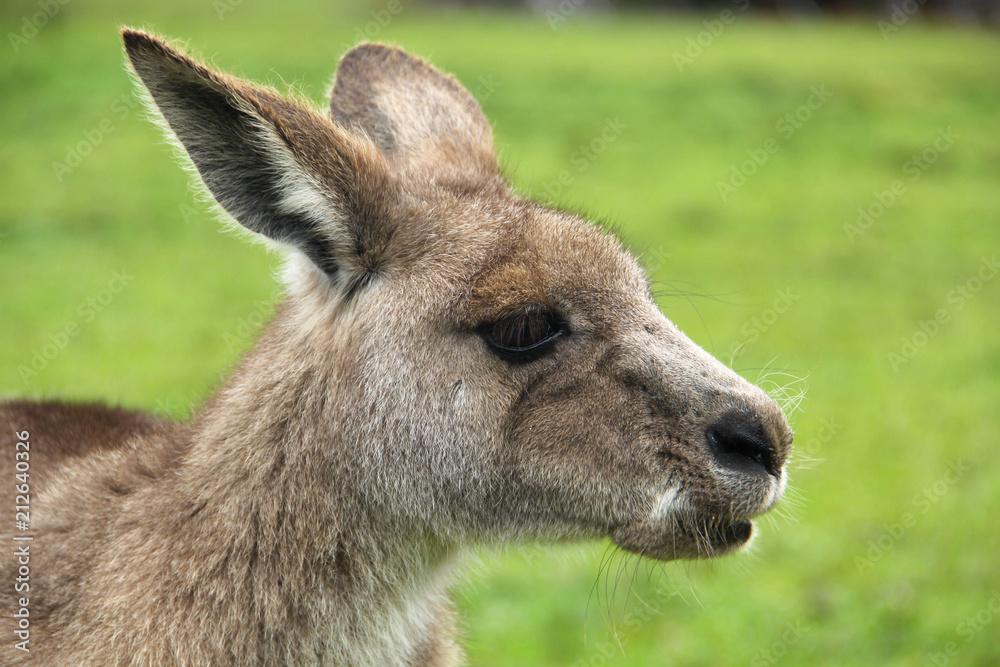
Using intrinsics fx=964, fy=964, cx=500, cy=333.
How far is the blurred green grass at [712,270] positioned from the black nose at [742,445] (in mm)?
618

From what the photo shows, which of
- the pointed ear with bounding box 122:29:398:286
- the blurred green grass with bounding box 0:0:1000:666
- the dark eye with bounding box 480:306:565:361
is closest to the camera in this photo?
the pointed ear with bounding box 122:29:398:286

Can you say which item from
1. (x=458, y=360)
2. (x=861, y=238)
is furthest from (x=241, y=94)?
(x=861, y=238)

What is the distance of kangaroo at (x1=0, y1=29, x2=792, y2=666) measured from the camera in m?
2.90

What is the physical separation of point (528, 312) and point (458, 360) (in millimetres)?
263

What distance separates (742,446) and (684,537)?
13.5 inches

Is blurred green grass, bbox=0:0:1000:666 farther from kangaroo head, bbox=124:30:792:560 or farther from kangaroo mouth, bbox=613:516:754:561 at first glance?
kangaroo head, bbox=124:30:792:560

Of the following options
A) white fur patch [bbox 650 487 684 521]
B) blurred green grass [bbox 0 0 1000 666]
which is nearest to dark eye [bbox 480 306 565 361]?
white fur patch [bbox 650 487 684 521]

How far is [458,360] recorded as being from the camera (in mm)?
2986

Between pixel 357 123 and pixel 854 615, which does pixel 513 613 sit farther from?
pixel 357 123

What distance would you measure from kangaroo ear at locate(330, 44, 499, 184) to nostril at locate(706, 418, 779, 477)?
4.22 ft

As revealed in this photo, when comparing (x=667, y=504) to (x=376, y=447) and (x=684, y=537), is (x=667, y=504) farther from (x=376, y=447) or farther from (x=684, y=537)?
(x=376, y=447)

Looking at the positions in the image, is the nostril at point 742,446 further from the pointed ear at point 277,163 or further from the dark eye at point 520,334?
the pointed ear at point 277,163

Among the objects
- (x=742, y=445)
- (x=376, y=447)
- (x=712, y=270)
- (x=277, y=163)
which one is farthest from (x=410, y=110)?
(x=712, y=270)

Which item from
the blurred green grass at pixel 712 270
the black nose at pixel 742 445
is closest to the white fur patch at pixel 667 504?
the black nose at pixel 742 445
